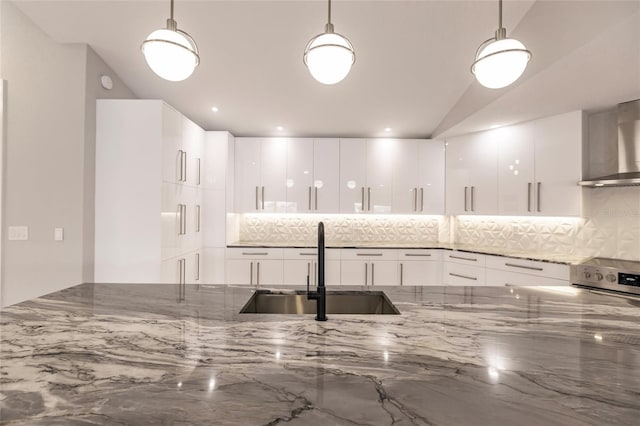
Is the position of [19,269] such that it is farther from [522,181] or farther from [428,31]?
[522,181]

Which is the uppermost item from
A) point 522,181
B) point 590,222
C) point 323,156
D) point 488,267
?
point 323,156

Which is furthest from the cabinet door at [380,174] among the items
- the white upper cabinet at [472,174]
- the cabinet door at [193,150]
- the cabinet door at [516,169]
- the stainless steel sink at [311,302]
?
the stainless steel sink at [311,302]

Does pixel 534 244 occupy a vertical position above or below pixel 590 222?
below

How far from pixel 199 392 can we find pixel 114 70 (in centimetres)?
352

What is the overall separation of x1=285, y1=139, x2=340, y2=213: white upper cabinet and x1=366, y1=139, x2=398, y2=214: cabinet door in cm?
43

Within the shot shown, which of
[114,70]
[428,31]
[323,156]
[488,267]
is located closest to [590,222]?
[488,267]

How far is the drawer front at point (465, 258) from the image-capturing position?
3783 millimetres

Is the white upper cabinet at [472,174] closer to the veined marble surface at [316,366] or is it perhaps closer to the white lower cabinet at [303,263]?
the white lower cabinet at [303,263]

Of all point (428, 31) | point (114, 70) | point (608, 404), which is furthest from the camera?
point (114, 70)

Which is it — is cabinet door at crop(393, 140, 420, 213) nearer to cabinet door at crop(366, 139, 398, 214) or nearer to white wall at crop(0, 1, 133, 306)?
cabinet door at crop(366, 139, 398, 214)

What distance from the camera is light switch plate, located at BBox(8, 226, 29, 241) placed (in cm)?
282

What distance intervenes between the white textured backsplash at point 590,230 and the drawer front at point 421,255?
0.71m

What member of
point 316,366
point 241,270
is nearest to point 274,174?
point 241,270

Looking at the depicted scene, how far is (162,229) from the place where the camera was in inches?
117
